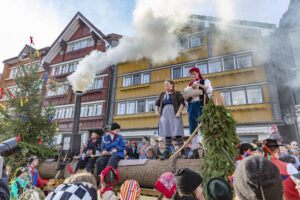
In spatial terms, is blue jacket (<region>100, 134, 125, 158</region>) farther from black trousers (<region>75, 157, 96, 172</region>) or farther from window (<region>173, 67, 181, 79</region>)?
window (<region>173, 67, 181, 79</region>)

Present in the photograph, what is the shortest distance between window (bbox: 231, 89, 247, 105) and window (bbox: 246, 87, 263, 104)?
1.05 ft

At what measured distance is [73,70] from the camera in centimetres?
2086

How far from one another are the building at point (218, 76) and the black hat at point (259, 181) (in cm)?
1249

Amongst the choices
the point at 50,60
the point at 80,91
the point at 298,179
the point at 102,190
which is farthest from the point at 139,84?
the point at 298,179

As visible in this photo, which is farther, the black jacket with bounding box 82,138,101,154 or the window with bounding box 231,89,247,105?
the window with bounding box 231,89,247,105

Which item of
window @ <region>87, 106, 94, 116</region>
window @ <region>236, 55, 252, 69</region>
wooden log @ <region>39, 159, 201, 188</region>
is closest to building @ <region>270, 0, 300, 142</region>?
window @ <region>236, 55, 252, 69</region>

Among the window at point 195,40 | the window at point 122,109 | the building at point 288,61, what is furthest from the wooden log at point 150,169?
the window at point 195,40

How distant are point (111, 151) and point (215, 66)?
12.6 m

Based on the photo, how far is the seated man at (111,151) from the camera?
4.29 meters

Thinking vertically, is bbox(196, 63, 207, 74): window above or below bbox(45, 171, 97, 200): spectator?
above

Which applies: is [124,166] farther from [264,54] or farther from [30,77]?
[264,54]

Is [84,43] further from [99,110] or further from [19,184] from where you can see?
[19,184]

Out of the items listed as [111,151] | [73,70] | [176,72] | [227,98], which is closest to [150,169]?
[111,151]

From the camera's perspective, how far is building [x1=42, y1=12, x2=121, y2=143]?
1855cm
